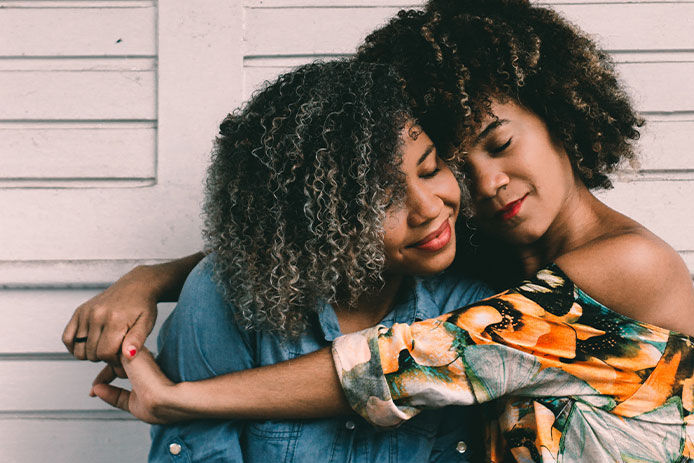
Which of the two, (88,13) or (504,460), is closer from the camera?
(504,460)

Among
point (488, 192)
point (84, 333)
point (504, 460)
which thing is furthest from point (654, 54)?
point (84, 333)

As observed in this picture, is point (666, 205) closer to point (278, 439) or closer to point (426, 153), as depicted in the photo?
point (426, 153)

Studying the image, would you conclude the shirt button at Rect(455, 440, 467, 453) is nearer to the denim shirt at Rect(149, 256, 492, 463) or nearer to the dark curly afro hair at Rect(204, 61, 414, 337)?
the denim shirt at Rect(149, 256, 492, 463)

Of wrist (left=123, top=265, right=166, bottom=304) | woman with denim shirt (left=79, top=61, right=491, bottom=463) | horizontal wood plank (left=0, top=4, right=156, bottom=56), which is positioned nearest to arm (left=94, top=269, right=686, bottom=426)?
woman with denim shirt (left=79, top=61, right=491, bottom=463)

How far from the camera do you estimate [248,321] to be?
4.73ft

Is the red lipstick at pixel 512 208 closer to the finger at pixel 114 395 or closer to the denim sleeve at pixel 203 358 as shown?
the denim sleeve at pixel 203 358

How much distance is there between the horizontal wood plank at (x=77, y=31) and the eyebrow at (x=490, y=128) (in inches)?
47.5

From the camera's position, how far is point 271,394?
4.43 ft

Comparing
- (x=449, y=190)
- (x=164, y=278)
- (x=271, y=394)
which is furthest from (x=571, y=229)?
(x=164, y=278)

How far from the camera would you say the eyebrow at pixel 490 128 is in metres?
1.52

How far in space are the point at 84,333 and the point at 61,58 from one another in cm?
109

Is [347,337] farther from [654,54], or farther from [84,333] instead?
[654,54]

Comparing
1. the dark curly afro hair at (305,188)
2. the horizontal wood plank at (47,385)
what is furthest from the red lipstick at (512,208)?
the horizontal wood plank at (47,385)

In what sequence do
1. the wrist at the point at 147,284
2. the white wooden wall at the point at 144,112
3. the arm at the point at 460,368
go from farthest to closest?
1. the white wooden wall at the point at 144,112
2. the wrist at the point at 147,284
3. the arm at the point at 460,368
